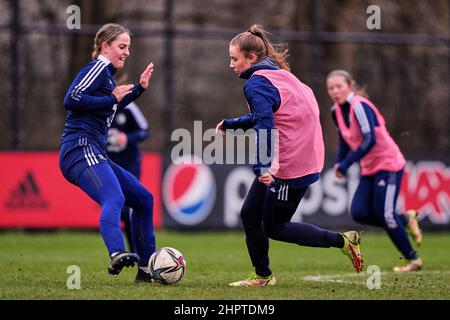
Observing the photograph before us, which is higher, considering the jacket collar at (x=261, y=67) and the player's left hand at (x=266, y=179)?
the jacket collar at (x=261, y=67)

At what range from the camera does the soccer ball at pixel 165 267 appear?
7.62 m

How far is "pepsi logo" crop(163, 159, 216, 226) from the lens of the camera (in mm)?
15375

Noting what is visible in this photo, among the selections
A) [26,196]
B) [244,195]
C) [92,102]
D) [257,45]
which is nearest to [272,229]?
[257,45]

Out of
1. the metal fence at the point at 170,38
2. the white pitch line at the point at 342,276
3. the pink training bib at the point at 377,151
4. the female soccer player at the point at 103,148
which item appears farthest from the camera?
the metal fence at the point at 170,38

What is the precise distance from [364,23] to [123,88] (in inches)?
513

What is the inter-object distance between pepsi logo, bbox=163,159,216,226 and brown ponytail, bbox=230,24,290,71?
7.67 m

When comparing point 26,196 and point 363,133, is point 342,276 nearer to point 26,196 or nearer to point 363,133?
point 363,133

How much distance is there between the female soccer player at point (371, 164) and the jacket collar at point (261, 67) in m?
2.65

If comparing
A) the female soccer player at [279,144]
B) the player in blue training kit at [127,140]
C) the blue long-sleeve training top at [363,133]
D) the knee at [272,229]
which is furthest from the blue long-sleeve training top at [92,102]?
the blue long-sleeve training top at [363,133]

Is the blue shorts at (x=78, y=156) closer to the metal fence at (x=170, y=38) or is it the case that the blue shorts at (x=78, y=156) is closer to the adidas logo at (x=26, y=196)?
the adidas logo at (x=26, y=196)

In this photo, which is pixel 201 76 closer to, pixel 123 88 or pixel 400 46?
pixel 400 46

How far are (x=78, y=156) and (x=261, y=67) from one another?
1.61 meters

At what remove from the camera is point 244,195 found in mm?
15750
